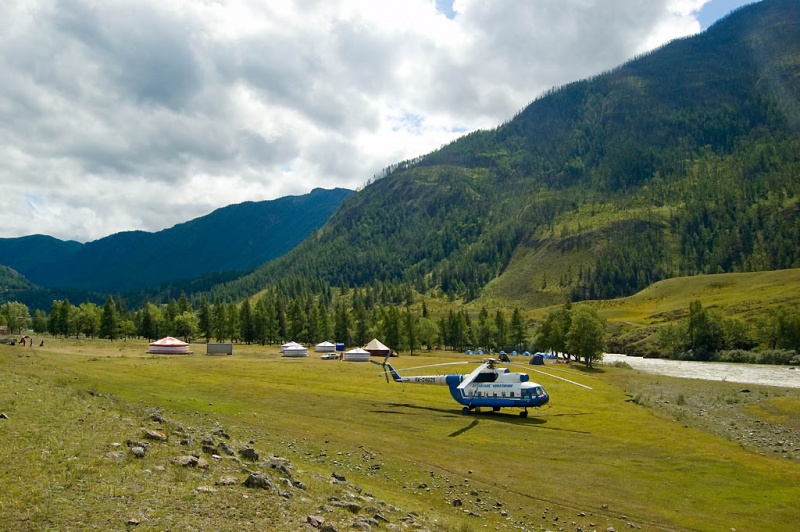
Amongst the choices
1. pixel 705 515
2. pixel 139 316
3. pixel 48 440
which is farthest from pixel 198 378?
pixel 139 316

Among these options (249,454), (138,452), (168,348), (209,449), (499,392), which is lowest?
(249,454)

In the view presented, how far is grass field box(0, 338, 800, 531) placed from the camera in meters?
13.6

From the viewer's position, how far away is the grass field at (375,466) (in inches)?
A: 534

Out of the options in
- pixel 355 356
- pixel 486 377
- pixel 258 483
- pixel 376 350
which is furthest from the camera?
pixel 376 350

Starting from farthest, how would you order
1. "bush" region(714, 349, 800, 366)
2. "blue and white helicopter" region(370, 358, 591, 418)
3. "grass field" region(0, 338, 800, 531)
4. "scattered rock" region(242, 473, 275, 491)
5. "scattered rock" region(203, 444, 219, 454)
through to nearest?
1. "bush" region(714, 349, 800, 366)
2. "blue and white helicopter" region(370, 358, 591, 418)
3. "scattered rock" region(203, 444, 219, 454)
4. "scattered rock" region(242, 473, 275, 491)
5. "grass field" region(0, 338, 800, 531)

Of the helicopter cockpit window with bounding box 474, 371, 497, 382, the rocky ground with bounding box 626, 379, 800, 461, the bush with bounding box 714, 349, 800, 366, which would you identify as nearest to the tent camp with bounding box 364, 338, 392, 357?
the rocky ground with bounding box 626, 379, 800, 461

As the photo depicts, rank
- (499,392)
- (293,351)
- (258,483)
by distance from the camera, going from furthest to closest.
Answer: (293,351) < (499,392) < (258,483)

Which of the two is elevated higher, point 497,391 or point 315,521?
point 497,391

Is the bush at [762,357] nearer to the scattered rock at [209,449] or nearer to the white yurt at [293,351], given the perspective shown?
the white yurt at [293,351]

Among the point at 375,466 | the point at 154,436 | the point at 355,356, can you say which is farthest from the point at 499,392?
the point at 355,356

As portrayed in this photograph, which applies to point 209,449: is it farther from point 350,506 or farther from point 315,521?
point 315,521

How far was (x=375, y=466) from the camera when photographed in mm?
24016

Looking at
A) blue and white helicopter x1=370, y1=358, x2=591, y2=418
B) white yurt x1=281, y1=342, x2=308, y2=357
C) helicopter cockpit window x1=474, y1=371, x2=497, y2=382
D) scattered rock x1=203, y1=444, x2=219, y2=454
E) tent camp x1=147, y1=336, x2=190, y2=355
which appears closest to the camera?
scattered rock x1=203, y1=444, x2=219, y2=454

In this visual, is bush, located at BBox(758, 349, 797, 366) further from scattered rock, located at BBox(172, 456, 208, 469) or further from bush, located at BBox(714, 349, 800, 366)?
scattered rock, located at BBox(172, 456, 208, 469)
